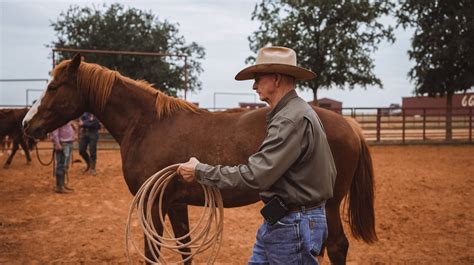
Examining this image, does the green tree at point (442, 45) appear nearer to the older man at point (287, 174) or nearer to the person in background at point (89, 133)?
the person in background at point (89, 133)

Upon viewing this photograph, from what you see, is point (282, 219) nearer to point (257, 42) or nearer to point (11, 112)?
point (11, 112)

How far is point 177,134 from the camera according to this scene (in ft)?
13.0

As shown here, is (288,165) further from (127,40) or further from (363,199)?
(127,40)

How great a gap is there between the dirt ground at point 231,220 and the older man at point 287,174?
2.54m

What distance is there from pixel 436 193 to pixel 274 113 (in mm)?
6619

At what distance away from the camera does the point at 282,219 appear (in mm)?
2215

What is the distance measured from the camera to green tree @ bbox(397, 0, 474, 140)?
19.3 metres

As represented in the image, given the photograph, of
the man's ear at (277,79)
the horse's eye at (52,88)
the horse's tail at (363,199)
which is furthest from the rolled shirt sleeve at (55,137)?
the man's ear at (277,79)

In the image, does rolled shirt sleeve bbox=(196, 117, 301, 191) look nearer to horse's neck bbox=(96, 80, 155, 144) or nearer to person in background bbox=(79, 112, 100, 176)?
horse's neck bbox=(96, 80, 155, 144)

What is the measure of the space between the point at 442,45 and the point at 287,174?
66.8 ft

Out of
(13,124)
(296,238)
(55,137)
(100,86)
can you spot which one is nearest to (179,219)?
(100,86)

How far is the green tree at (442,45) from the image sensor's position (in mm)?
19297

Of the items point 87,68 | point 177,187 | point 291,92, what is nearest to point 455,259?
point 177,187

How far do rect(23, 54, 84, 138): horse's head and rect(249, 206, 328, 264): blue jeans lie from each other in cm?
273
